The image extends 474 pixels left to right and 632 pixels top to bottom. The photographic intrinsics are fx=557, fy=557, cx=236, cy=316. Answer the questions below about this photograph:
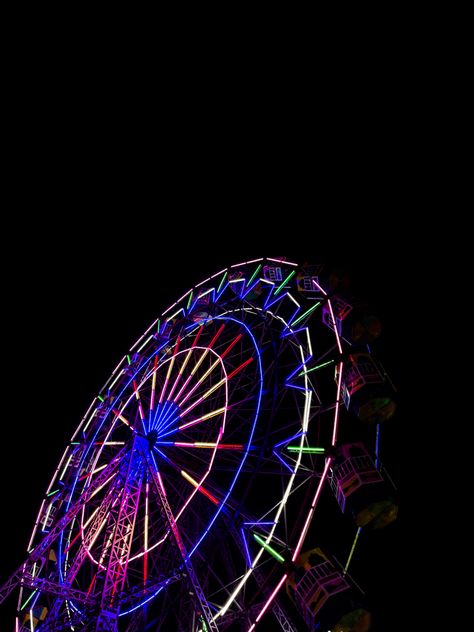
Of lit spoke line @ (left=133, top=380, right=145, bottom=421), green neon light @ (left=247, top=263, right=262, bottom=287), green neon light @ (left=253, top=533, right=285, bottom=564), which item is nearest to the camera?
green neon light @ (left=253, top=533, right=285, bottom=564)

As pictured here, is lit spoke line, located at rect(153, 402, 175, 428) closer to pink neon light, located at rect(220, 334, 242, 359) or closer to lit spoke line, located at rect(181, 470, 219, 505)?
lit spoke line, located at rect(181, 470, 219, 505)

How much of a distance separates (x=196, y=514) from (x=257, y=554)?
228 centimetres

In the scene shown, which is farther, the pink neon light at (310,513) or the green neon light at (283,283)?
the green neon light at (283,283)

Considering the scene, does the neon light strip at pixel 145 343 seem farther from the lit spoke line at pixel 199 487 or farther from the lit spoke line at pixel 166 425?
the lit spoke line at pixel 199 487

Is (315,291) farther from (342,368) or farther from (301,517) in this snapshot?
(301,517)

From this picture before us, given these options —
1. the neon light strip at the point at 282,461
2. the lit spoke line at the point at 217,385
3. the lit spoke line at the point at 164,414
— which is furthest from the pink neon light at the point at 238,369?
the neon light strip at the point at 282,461

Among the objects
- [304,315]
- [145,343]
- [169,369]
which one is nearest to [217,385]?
[169,369]

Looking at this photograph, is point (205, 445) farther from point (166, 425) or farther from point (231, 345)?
point (231, 345)

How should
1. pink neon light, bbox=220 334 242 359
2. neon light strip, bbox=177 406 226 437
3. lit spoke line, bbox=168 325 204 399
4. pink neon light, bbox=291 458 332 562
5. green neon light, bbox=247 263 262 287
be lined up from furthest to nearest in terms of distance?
green neon light, bbox=247 263 262 287 → lit spoke line, bbox=168 325 204 399 → pink neon light, bbox=220 334 242 359 → neon light strip, bbox=177 406 226 437 → pink neon light, bbox=291 458 332 562

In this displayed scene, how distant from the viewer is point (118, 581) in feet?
37.7

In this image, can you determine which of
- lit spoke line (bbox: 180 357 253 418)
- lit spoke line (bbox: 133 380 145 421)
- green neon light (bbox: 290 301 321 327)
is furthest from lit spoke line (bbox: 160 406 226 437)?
green neon light (bbox: 290 301 321 327)

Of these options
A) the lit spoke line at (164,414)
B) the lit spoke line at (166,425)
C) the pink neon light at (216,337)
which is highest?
the pink neon light at (216,337)

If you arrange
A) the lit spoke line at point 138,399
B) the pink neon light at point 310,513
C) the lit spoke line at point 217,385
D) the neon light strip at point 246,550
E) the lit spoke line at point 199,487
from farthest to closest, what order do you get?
the lit spoke line at point 138,399, the lit spoke line at point 217,385, the lit spoke line at point 199,487, the neon light strip at point 246,550, the pink neon light at point 310,513

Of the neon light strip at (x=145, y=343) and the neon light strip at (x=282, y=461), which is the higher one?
the neon light strip at (x=145, y=343)
